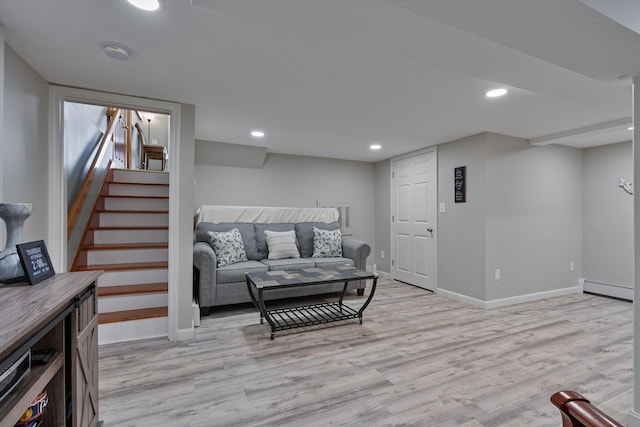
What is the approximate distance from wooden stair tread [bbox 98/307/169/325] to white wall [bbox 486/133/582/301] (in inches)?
137

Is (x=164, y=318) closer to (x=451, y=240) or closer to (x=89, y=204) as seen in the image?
(x=89, y=204)

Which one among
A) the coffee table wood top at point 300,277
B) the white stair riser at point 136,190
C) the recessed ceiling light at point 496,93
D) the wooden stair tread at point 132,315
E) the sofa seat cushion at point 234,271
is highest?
the recessed ceiling light at point 496,93

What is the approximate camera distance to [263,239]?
407 centimetres

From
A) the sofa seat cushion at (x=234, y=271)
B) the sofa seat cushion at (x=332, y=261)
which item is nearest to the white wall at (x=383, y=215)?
the sofa seat cushion at (x=332, y=261)

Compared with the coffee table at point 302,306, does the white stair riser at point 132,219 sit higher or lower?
higher

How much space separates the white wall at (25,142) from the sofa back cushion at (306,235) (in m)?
2.78

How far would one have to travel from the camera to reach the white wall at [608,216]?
3814mm

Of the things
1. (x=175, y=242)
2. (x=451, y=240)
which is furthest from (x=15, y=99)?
(x=451, y=240)

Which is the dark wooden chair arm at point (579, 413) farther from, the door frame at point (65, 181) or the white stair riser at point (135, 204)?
the white stair riser at point (135, 204)

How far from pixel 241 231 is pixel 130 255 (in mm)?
1287

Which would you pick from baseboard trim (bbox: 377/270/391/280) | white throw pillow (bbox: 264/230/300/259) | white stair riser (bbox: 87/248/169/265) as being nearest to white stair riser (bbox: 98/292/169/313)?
white stair riser (bbox: 87/248/169/265)

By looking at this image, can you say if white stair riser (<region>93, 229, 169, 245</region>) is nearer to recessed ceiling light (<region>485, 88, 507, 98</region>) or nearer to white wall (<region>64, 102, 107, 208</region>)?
white wall (<region>64, 102, 107, 208</region>)

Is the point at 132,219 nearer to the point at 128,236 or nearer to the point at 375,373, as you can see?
the point at 128,236

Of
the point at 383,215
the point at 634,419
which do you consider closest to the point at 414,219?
the point at 383,215
